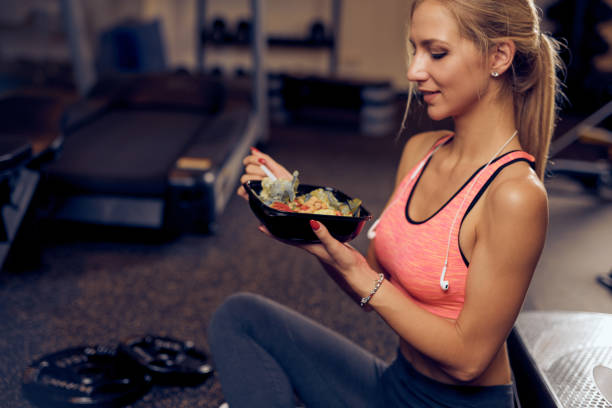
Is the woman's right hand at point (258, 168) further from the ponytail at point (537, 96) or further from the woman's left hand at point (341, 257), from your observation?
the ponytail at point (537, 96)

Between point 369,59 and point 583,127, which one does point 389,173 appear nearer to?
point 583,127

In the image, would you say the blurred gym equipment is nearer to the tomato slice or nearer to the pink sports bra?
the pink sports bra

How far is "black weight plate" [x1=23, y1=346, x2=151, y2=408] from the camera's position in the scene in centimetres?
150

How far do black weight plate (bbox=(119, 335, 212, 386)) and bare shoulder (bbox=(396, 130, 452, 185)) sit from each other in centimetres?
90

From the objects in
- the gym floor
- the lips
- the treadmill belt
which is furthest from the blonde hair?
the treadmill belt

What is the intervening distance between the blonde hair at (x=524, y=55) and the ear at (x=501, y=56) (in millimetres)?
11

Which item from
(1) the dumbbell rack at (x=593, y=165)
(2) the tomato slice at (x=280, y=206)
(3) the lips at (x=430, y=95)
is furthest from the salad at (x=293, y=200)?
(1) the dumbbell rack at (x=593, y=165)

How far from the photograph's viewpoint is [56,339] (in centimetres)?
186

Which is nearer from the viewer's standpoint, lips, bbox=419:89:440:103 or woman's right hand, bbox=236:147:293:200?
lips, bbox=419:89:440:103

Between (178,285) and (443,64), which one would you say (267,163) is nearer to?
(443,64)

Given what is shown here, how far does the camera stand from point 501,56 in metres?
0.92

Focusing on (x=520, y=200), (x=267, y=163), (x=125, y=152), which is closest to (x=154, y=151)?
(x=125, y=152)

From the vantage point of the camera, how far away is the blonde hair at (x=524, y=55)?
879 mm

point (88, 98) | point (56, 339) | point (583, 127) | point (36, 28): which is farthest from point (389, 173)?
point (36, 28)
